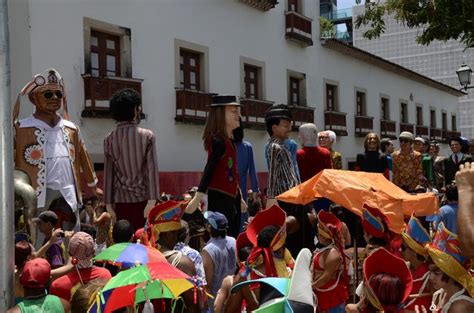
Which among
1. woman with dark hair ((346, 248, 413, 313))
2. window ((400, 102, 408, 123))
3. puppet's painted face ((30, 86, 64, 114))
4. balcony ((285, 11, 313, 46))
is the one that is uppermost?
balcony ((285, 11, 313, 46))

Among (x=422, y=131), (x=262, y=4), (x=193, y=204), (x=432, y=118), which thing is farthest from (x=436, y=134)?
(x=193, y=204)

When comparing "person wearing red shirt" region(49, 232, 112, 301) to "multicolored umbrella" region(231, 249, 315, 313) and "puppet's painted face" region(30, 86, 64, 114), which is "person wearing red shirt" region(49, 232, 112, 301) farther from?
"multicolored umbrella" region(231, 249, 315, 313)

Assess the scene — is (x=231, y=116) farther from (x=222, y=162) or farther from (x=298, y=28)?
(x=298, y=28)

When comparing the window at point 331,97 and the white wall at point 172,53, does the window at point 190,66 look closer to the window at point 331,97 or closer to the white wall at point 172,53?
the white wall at point 172,53

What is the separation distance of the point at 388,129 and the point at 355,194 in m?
19.6

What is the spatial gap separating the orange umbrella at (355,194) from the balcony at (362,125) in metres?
16.4

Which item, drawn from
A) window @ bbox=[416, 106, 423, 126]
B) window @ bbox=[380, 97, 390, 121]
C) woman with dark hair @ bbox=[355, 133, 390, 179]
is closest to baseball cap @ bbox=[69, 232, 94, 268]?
woman with dark hair @ bbox=[355, 133, 390, 179]

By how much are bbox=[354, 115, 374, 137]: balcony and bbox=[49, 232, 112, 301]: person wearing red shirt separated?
1944 centimetres

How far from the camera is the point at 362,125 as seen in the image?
74.2 ft

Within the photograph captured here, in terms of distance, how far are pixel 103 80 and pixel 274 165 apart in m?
7.03

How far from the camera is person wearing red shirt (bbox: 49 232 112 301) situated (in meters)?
3.55

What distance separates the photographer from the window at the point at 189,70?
14470 millimetres

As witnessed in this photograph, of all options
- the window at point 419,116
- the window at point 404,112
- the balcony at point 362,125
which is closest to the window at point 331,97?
the balcony at point 362,125

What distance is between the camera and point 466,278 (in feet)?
10.5
